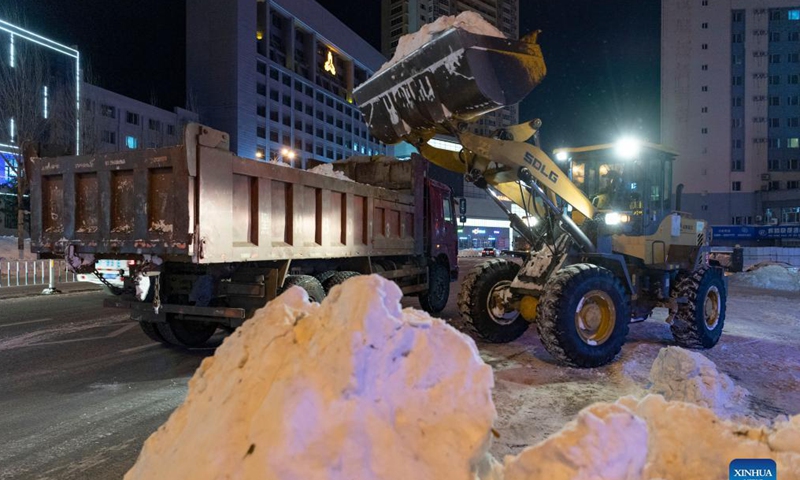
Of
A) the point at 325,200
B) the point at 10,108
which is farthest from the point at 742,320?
the point at 10,108

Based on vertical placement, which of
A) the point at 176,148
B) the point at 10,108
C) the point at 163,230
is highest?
the point at 10,108

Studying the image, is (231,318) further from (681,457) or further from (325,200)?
(681,457)

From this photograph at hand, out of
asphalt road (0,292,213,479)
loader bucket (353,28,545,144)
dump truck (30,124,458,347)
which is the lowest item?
asphalt road (0,292,213,479)

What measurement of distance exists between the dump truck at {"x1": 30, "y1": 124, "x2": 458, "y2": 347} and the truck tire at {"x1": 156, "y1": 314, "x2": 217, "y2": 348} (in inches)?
0.8

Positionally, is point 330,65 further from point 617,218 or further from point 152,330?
point 152,330

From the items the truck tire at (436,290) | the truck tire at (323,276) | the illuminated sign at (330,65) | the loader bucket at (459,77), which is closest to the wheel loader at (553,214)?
the loader bucket at (459,77)

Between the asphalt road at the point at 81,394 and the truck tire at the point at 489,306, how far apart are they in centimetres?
388

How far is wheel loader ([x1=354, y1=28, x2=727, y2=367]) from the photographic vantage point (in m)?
5.98

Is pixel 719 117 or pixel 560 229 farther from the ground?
pixel 719 117

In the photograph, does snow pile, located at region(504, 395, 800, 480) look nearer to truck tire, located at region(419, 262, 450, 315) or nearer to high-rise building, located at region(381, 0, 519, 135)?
truck tire, located at region(419, 262, 450, 315)

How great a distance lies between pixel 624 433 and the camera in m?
2.26

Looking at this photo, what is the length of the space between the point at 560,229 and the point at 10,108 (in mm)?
26116

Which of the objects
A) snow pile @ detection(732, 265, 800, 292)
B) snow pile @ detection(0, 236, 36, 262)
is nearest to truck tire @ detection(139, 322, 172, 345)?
snow pile @ detection(0, 236, 36, 262)

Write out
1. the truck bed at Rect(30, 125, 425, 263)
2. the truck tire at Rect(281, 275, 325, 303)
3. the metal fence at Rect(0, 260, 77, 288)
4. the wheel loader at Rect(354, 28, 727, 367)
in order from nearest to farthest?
the truck bed at Rect(30, 125, 425, 263) < the wheel loader at Rect(354, 28, 727, 367) < the truck tire at Rect(281, 275, 325, 303) < the metal fence at Rect(0, 260, 77, 288)
